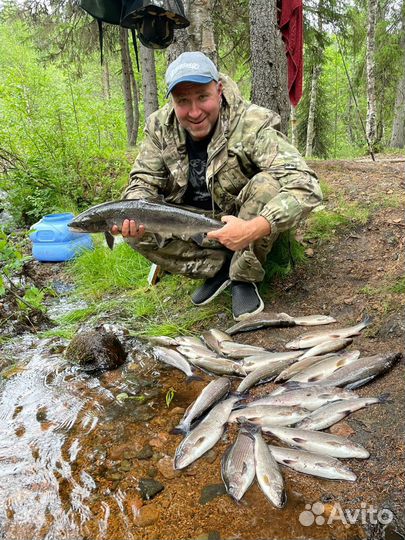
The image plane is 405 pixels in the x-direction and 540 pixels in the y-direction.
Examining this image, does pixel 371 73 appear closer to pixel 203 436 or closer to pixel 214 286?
pixel 214 286

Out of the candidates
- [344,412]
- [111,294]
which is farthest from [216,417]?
[111,294]

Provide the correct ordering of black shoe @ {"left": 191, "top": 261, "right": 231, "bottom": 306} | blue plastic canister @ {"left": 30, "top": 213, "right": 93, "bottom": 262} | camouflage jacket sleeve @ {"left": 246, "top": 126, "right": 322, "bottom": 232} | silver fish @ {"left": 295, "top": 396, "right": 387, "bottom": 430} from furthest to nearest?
blue plastic canister @ {"left": 30, "top": 213, "right": 93, "bottom": 262} < black shoe @ {"left": 191, "top": 261, "right": 231, "bottom": 306} < camouflage jacket sleeve @ {"left": 246, "top": 126, "right": 322, "bottom": 232} < silver fish @ {"left": 295, "top": 396, "right": 387, "bottom": 430}

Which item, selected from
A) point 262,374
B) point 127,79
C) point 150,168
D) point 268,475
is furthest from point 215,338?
point 127,79

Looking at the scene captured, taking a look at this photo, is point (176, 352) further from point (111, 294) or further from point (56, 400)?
point (111, 294)

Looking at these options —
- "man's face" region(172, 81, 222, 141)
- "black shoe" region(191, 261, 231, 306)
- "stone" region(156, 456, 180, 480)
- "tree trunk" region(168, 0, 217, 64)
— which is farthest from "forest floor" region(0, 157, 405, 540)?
"tree trunk" region(168, 0, 217, 64)

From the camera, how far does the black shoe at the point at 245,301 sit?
3633 millimetres

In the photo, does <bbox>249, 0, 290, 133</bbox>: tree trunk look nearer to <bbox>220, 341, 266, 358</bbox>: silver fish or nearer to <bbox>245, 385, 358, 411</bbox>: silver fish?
<bbox>220, 341, 266, 358</bbox>: silver fish

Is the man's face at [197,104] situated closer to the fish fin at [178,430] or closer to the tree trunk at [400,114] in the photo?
the fish fin at [178,430]

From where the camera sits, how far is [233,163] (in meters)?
3.56

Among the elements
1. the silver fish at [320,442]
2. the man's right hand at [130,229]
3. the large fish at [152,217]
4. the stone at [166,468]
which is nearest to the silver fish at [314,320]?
the large fish at [152,217]

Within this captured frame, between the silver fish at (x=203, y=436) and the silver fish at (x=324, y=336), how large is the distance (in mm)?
790

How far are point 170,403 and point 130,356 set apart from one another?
31.6 inches

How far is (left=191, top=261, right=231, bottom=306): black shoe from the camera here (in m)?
4.00

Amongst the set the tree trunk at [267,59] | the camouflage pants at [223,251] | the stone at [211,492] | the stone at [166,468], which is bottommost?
the stone at [166,468]
